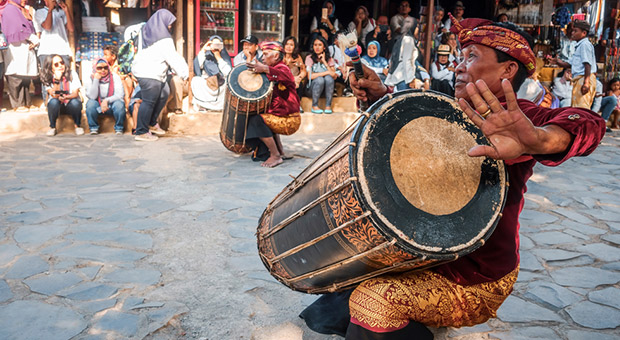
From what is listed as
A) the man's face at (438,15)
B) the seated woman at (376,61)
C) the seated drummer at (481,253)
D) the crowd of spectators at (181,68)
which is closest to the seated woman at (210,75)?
the crowd of spectators at (181,68)

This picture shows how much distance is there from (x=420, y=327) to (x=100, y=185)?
158 inches

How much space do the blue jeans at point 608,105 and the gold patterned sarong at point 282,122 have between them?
750 centimetres

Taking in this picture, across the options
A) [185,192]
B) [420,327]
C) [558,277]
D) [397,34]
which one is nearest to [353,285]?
[420,327]

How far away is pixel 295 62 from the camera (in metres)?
9.16

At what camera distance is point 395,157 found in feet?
5.50

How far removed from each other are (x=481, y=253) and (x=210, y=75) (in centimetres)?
764

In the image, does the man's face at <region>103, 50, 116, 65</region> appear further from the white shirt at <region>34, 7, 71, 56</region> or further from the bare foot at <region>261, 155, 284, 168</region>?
the bare foot at <region>261, 155, 284, 168</region>

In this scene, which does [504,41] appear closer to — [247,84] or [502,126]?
[502,126]

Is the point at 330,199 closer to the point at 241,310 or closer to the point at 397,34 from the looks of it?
the point at 241,310

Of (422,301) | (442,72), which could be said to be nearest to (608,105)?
(442,72)

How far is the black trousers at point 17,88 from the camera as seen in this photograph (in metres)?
8.16

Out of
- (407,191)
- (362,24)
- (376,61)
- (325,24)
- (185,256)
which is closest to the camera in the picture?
(407,191)

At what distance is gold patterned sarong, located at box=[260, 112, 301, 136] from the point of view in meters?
6.11

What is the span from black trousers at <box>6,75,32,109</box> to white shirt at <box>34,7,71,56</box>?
22.0 inches
